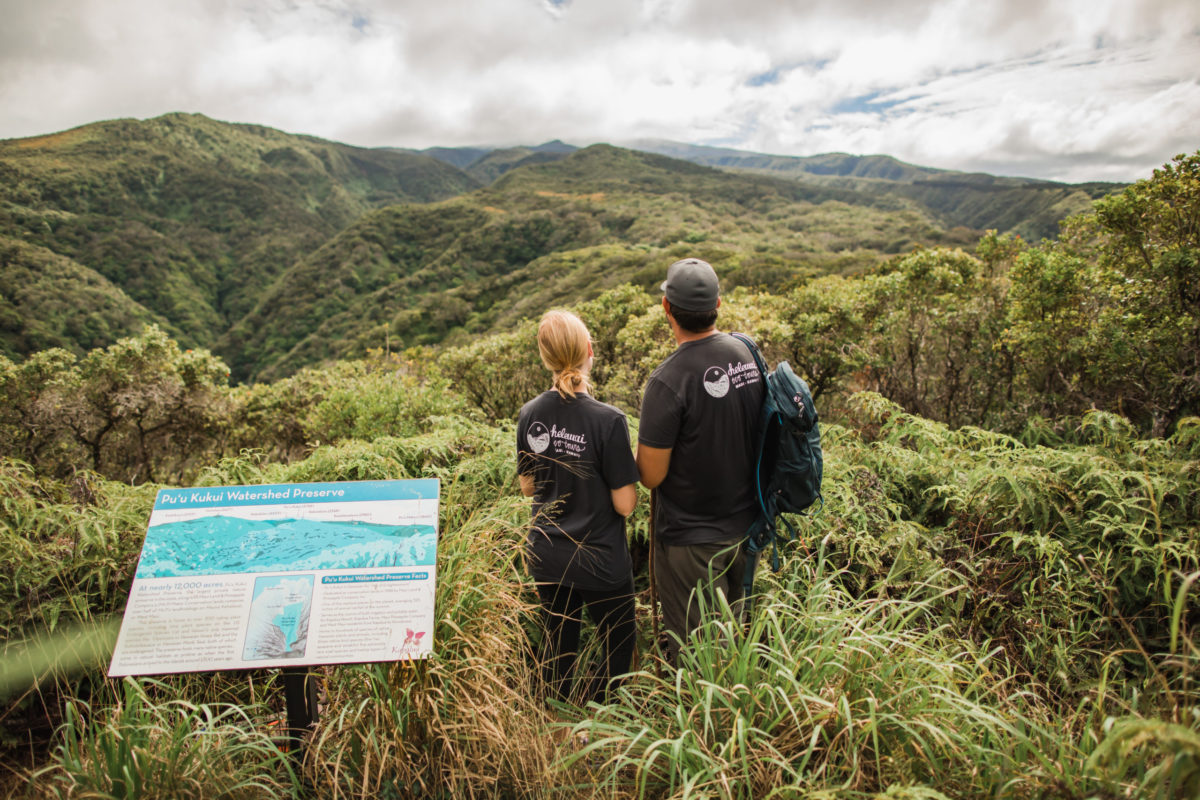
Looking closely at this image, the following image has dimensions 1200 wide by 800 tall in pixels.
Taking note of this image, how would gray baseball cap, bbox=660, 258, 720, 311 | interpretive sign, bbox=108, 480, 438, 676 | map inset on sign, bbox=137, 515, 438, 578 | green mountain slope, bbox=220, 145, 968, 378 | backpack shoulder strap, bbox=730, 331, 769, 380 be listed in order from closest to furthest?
interpretive sign, bbox=108, 480, 438, 676
map inset on sign, bbox=137, 515, 438, 578
gray baseball cap, bbox=660, 258, 720, 311
backpack shoulder strap, bbox=730, 331, 769, 380
green mountain slope, bbox=220, 145, 968, 378

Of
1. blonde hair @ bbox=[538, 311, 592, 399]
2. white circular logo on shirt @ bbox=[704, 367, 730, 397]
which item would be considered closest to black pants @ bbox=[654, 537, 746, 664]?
white circular logo on shirt @ bbox=[704, 367, 730, 397]

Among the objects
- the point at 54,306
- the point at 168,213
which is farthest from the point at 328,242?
the point at 168,213

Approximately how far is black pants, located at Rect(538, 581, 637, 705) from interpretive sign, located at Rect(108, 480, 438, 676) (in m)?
0.67

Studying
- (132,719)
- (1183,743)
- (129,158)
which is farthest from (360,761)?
(129,158)

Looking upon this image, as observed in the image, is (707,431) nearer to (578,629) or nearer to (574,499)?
(574,499)

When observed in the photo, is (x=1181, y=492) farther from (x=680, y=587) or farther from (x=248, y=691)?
(x=248, y=691)

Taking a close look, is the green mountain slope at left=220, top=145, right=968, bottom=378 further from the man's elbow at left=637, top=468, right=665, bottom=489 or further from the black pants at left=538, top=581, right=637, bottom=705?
the black pants at left=538, top=581, right=637, bottom=705

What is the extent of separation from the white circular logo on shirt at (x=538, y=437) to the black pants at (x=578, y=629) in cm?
62

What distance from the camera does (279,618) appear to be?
2.01 m

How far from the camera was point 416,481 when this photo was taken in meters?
2.31

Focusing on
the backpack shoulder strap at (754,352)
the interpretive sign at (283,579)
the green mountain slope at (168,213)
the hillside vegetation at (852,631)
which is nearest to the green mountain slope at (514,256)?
the green mountain slope at (168,213)

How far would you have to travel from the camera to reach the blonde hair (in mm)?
2398

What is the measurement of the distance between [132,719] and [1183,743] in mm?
3013

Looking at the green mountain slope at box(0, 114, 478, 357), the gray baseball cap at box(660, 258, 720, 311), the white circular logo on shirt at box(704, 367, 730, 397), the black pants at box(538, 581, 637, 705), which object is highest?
the green mountain slope at box(0, 114, 478, 357)
